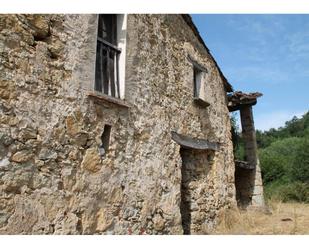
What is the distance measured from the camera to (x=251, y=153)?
10273 mm

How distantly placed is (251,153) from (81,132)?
286 inches

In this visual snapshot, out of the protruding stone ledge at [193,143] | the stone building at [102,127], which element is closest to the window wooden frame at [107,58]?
the stone building at [102,127]

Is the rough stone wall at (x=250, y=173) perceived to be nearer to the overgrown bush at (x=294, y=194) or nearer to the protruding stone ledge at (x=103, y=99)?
the overgrown bush at (x=294, y=194)

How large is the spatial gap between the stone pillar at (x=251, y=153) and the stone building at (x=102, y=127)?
297cm

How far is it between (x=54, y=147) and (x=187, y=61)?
408 cm

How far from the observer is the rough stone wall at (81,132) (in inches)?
136

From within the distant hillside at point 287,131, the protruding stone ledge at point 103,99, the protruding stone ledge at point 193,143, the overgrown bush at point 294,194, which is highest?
the distant hillside at point 287,131

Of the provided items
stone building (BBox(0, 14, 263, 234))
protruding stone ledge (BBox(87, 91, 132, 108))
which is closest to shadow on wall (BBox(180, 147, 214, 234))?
stone building (BBox(0, 14, 263, 234))

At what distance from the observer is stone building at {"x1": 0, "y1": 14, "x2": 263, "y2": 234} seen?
11.5 ft

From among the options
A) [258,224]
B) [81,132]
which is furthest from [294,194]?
[81,132]

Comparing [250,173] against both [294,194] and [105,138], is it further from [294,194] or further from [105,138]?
[105,138]

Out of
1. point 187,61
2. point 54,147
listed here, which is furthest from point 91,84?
point 187,61

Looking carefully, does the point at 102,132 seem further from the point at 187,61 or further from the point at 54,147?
the point at 187,61

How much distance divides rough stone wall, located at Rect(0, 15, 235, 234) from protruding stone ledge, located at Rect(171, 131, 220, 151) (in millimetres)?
149
